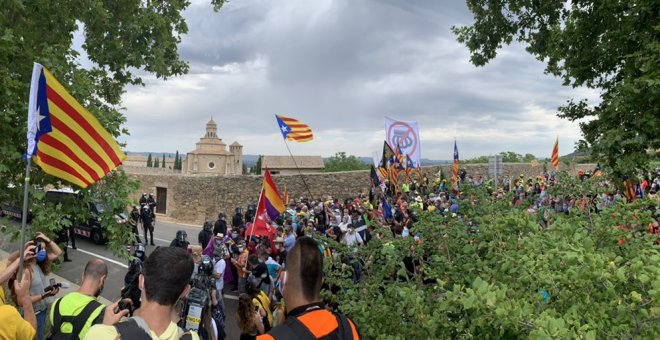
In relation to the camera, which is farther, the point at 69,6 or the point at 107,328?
the point at 69,6

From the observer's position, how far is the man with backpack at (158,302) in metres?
2.21

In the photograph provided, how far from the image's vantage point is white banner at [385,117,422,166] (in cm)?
2072

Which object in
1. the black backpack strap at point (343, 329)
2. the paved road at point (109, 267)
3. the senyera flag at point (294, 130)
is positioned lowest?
the paved road at point (109, 267)

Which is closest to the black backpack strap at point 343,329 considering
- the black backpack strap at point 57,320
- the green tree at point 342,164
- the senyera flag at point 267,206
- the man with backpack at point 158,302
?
the man with backpack at point 158,302

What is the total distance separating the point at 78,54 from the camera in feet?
23.9

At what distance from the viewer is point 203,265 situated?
6.19 m

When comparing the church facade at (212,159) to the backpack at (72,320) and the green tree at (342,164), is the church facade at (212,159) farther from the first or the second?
the backpack at (72,320)

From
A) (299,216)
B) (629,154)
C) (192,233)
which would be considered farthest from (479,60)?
(192,233)

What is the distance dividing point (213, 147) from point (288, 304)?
104 m

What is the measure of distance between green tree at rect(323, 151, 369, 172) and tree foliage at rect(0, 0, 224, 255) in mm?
49437

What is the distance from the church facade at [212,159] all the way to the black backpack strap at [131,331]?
81.2m

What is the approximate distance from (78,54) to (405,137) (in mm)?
15792

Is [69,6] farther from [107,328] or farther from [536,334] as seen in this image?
[536,334]

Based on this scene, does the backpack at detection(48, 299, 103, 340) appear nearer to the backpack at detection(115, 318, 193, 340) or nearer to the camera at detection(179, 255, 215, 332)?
the backpack at detection(115, 318, 193, 340)
